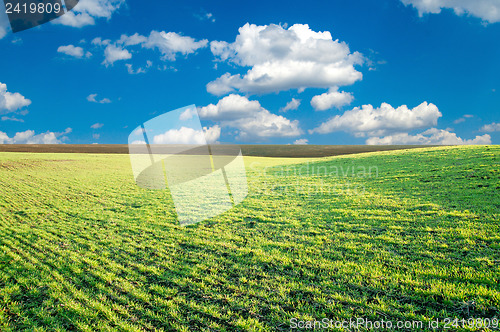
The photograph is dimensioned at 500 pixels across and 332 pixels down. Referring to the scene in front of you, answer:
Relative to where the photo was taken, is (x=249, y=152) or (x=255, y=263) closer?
(x=255, y=263)

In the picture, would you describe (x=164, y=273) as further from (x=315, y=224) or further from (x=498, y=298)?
(x=498, y=298)

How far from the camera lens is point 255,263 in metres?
8.64

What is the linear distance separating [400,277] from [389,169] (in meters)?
23.0

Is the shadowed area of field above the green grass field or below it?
above

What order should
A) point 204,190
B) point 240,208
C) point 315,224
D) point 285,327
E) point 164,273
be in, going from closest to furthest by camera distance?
point 285,327 → point 164,273 → point 315,224 → point 240,208 → point 204,190

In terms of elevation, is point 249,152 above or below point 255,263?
above

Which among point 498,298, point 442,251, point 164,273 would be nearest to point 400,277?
point 498,298

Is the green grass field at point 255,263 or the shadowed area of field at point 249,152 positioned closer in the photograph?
the green grass field at point 255,263

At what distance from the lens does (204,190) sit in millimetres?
23328

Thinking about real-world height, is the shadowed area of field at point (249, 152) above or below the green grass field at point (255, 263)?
above

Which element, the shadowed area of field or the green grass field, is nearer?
the green grass field

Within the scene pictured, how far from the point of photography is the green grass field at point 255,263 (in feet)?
19.8

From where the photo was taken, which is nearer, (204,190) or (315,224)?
(315,224)

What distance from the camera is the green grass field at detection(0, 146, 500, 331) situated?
6.05 meters
